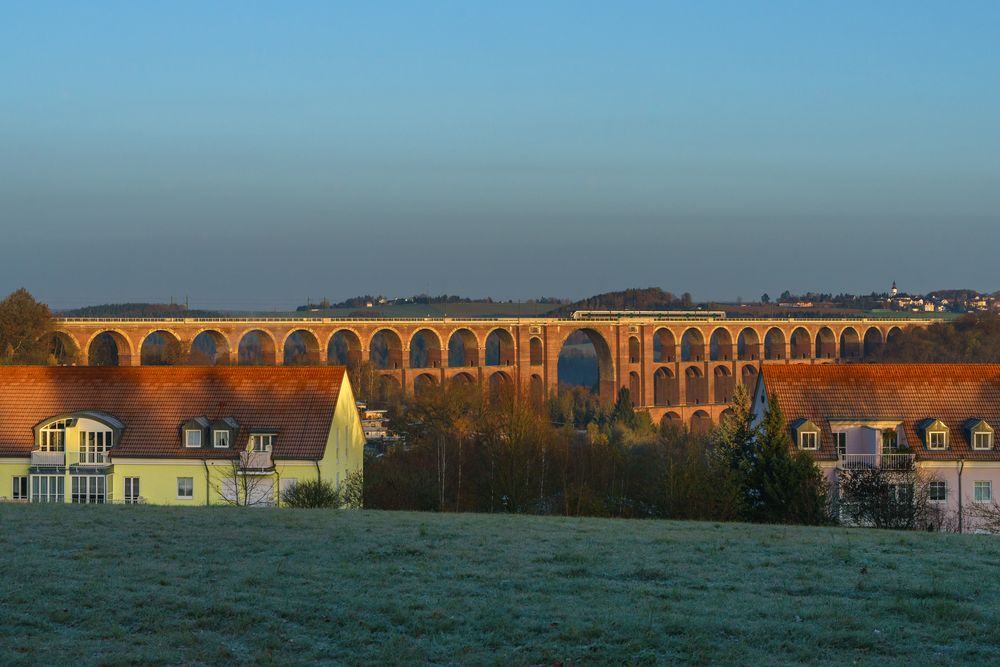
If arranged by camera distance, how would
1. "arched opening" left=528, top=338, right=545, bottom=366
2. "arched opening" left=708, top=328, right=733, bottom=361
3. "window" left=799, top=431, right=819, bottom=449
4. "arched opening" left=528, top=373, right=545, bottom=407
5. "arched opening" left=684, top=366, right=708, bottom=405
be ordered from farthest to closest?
1. "arched opening" left=708, top=328, right=733, bottom=361
2. "arched opening" left=684, top=366, right=708, bottom=405
3. "arched opening" left=528, top=338, right=545, bottom=366
4. "arched opening" left=528, top=373, right=545, bottom=407
5. "window" left=799, top=431, right=819, bottom=449

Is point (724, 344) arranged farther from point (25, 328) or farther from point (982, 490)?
point (982, 490)

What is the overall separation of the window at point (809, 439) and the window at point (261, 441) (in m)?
14.4

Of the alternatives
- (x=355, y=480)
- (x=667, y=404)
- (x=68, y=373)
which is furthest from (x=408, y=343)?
(x=355, y=480)

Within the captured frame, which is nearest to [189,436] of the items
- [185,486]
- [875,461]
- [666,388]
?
[185,486]

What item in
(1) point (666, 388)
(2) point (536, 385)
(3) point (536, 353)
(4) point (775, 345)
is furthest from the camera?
(4) point (775, 345)

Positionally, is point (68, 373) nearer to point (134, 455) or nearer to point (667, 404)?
point (134, 455)

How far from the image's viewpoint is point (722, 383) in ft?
433

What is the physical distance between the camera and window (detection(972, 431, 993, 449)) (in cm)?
3434

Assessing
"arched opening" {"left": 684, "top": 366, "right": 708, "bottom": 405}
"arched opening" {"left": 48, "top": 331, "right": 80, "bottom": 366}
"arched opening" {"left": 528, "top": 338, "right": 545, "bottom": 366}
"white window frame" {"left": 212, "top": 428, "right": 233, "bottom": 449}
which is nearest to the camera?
"white window frame" {"left": 212, "top": 428, "right": 233, "bottom": 449}

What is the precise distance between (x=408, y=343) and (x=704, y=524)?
89.3 m

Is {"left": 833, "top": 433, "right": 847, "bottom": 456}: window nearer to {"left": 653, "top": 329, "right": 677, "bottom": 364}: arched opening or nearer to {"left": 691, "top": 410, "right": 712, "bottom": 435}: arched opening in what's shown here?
{"left": 691, "top": 410, "right": 712, "bottom": 435}: arched opening

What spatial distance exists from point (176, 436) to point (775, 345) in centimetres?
11529

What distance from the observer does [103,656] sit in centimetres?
938

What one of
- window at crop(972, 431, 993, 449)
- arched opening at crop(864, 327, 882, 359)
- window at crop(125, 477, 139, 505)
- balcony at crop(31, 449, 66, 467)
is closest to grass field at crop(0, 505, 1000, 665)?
window at crop(125, 477, 139, 505)
